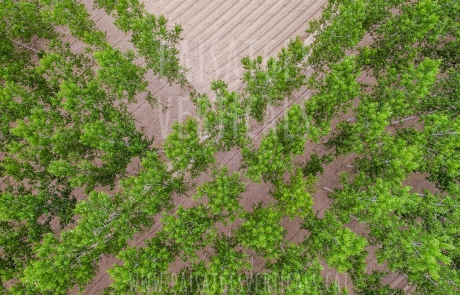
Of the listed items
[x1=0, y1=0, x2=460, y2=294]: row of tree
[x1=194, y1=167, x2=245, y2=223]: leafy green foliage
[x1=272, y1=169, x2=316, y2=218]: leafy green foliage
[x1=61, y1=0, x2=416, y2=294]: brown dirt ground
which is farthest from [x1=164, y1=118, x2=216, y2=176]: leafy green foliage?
[x1=61, y1=0, x2=416, y2=294]: brown dirt ground

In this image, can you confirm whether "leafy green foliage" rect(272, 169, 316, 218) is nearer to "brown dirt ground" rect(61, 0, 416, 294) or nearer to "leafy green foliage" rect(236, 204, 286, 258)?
"leafy green foliage" rect(236, 204, 286, 258)

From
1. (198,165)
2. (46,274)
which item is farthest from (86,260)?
(198,165)

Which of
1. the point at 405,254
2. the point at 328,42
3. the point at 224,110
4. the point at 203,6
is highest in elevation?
the point at 203,6

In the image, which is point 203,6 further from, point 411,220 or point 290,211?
point 411,220

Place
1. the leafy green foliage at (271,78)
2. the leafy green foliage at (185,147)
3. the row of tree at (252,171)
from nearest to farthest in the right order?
the row of tree at (252,171)
the leafy green foliage at (185,147)
the leafy green foliage at (271,78)

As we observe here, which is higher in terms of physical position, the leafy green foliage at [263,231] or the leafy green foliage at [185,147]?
the leafy green foliage at [185,147]

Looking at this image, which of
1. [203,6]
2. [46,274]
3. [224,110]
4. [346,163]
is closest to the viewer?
[46,274]

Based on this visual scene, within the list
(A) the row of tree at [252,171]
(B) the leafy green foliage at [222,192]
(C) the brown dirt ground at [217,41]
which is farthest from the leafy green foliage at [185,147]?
(C) the brown dirt ground at [217,41]

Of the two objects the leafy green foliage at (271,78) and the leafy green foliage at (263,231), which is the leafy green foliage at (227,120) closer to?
the leafy green foliage at (271,78)

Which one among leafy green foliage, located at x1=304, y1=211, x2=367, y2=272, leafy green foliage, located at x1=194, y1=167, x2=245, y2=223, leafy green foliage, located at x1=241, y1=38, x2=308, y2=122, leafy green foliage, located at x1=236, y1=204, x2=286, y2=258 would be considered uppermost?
leafy green foliage, located at x1=241, y1=38, x2=308, y2=122
